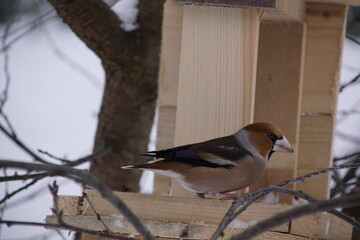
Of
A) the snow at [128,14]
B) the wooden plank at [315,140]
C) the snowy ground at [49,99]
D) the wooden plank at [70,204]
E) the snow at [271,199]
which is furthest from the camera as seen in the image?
the snowy ground at [49,99]

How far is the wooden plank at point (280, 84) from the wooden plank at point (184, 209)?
4.22ft

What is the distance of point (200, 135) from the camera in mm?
3551

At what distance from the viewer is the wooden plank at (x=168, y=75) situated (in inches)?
173

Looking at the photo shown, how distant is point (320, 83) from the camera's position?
444cm

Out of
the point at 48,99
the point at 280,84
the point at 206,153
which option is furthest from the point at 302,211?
the point at 48,99

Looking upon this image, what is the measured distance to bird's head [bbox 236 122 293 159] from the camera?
3648mm

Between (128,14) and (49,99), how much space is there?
13.9 ft

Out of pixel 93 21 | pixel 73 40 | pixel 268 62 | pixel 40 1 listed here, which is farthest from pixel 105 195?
pixel 73 40

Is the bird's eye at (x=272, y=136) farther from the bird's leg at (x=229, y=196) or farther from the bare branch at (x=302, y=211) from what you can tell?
the bare branch at (x=302, y=211)

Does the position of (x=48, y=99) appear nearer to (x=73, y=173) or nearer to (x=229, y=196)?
(x=229, y=196)

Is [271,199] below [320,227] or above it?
below

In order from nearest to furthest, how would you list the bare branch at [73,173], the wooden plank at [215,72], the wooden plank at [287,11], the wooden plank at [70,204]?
the bare branch at [73,173] → the wooden plank at [70,204] → the wooden plank at [215,72] → the wooden plank at [287,11]

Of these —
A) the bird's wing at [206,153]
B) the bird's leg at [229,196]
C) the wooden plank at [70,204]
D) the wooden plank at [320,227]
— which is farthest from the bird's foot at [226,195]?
the wooden plank at [70,204]

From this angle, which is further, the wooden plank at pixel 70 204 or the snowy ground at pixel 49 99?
the snowy ground at pixel 49 99
